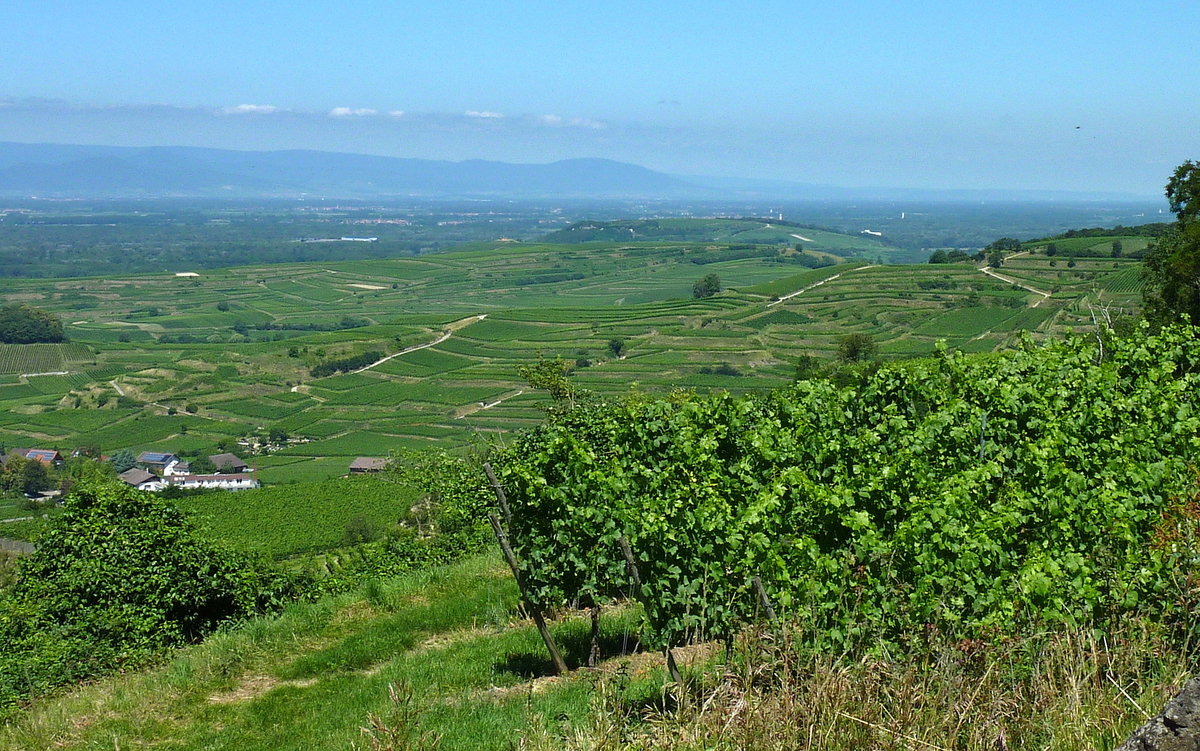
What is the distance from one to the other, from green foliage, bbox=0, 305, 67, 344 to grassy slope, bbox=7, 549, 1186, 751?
108m

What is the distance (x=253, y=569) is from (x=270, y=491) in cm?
3621

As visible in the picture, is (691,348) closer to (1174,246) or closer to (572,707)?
(1174,246)

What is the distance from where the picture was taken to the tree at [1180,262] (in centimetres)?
2711

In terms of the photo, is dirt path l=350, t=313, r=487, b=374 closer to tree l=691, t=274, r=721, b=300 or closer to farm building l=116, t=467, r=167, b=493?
tree l=691, t=274, r=721, b=300

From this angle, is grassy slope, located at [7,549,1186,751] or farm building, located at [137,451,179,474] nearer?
grassy slope, located at [7,549,1186,751]

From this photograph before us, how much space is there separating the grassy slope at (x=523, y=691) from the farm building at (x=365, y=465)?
42.8 meters

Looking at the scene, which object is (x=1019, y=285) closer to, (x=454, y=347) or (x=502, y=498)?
(x=454, y=347)

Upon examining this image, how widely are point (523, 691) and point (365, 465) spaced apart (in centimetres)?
5081

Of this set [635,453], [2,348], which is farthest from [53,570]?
[2,348]

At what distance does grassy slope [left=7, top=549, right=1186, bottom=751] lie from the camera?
432 centimetres

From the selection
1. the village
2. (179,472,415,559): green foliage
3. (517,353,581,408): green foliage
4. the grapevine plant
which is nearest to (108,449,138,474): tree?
the village

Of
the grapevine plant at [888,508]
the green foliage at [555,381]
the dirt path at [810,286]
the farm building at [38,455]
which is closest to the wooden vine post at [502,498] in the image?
the grapevine plant at [888,508]

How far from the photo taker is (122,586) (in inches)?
537

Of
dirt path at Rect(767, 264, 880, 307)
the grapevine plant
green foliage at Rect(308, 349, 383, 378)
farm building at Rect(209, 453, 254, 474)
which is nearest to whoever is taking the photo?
the grapevine plant
